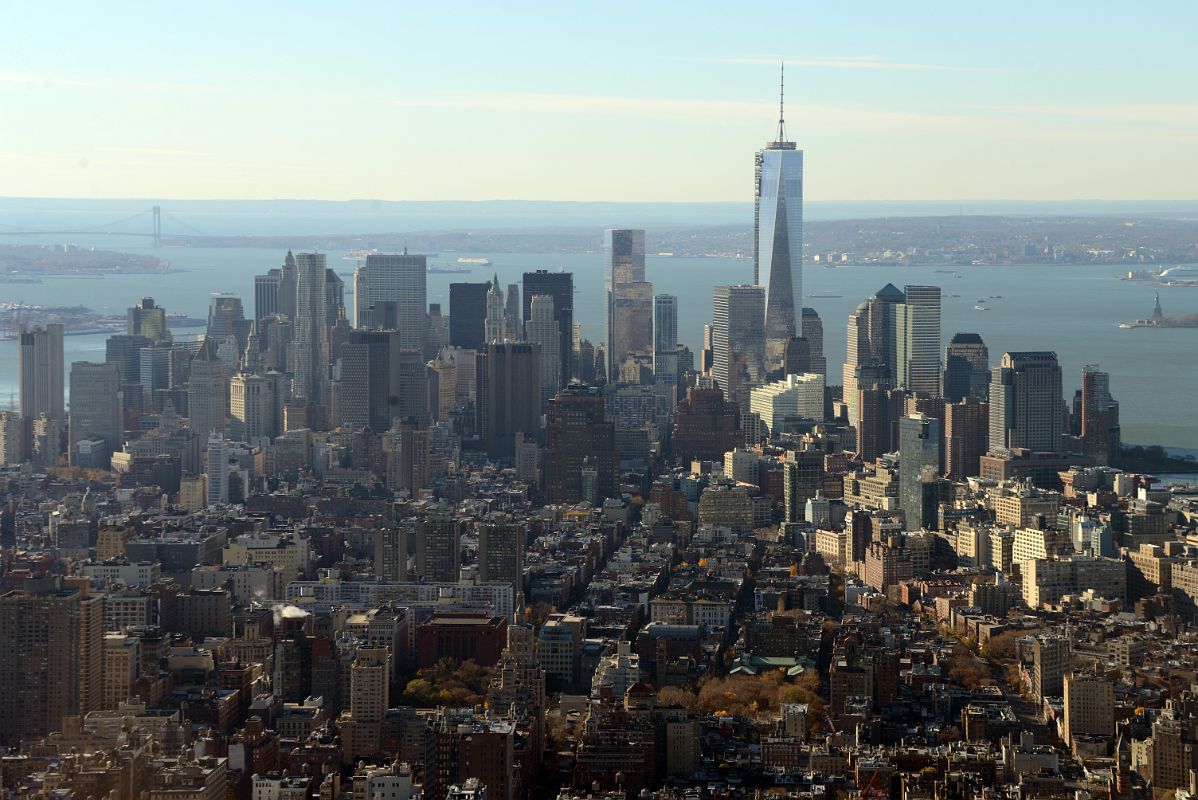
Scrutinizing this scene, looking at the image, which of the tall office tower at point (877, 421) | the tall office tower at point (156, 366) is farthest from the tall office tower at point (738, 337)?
the tall office tower at point (156, 366)

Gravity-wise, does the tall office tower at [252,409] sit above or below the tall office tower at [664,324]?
below

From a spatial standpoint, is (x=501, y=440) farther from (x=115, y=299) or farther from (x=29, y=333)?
(x=115, y=299)

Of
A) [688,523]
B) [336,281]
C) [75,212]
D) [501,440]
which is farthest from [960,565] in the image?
[336,281]

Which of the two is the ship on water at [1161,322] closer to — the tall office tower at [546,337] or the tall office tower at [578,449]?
the tall office tower at [546,337]

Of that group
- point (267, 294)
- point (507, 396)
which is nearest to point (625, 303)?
point (267, 294)

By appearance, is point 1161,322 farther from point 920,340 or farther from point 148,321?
point 148,321

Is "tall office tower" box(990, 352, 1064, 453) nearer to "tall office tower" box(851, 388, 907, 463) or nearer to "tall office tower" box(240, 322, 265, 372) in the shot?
"tall office tower" box(851, 388, 907, 463)

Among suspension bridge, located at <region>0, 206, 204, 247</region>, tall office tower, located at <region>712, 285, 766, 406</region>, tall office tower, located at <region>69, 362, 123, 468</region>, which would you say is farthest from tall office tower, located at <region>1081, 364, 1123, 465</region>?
suspension bridge, located at <region>0, 206, 204, 247</region>
